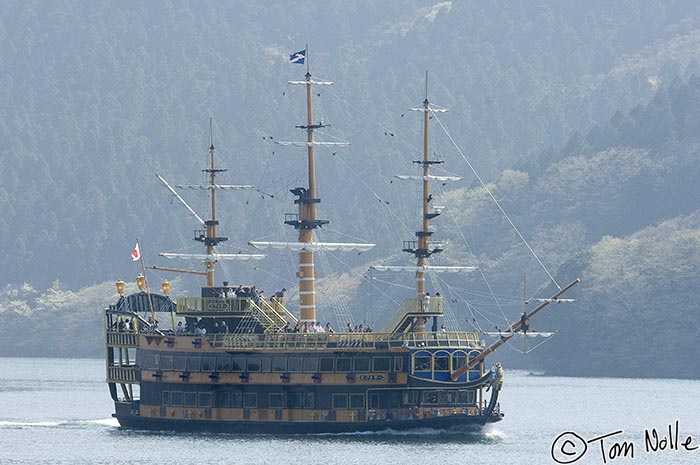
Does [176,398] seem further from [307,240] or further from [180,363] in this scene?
[307,240]

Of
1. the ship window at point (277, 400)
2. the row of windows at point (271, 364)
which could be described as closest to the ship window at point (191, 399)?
the row of windows at point (271, 364)

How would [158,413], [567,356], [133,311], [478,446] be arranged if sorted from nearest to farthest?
[478,446] < [158,413] < [133,311] < [567,356]

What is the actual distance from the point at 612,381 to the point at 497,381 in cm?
7709

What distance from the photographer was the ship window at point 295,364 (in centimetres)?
9981

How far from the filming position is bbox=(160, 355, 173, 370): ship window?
340 ft

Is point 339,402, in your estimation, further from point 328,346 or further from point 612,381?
point 612,381

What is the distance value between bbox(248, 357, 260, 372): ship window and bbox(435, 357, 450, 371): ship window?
8.92m

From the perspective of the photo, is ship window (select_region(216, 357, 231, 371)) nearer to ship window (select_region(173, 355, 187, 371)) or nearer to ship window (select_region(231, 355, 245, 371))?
ship window (select_region(231, 355, 245, 371))

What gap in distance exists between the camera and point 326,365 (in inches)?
3905

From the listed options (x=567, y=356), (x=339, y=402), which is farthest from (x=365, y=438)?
(x=567, y=356)

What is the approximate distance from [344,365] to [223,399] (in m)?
7.11

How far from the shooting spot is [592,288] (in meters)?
190

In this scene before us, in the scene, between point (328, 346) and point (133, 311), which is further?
point (133, 311)

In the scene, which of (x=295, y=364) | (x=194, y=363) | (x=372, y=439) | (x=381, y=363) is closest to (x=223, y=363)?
(x=194, y=363)
